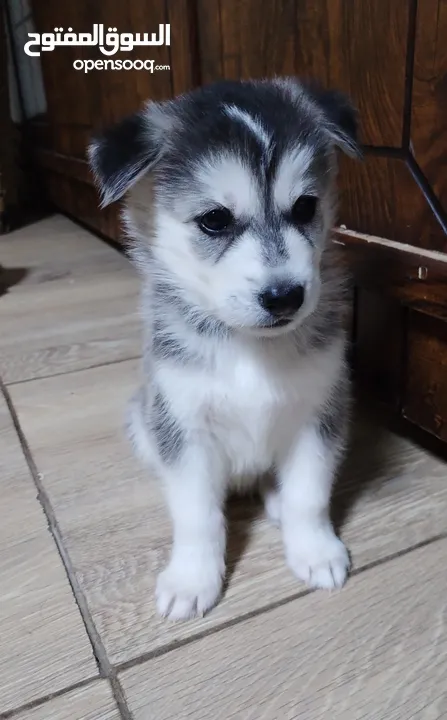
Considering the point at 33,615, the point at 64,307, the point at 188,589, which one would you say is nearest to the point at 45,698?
the point at 33,615

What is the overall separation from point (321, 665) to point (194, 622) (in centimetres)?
24

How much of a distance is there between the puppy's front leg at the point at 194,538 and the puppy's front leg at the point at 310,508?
15 cm

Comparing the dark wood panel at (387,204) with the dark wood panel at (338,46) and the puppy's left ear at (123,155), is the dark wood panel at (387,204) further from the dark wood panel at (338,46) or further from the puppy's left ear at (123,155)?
the puppy's left ear at (123,155)

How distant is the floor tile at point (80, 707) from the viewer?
1.03 m

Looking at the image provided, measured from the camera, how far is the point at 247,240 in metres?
1.10

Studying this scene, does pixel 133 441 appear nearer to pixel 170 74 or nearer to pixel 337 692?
pixel 337 692

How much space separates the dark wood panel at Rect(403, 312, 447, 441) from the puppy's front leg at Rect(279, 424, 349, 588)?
1.31ft

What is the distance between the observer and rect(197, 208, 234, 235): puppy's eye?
112 cm

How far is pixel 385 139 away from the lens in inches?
60.5
